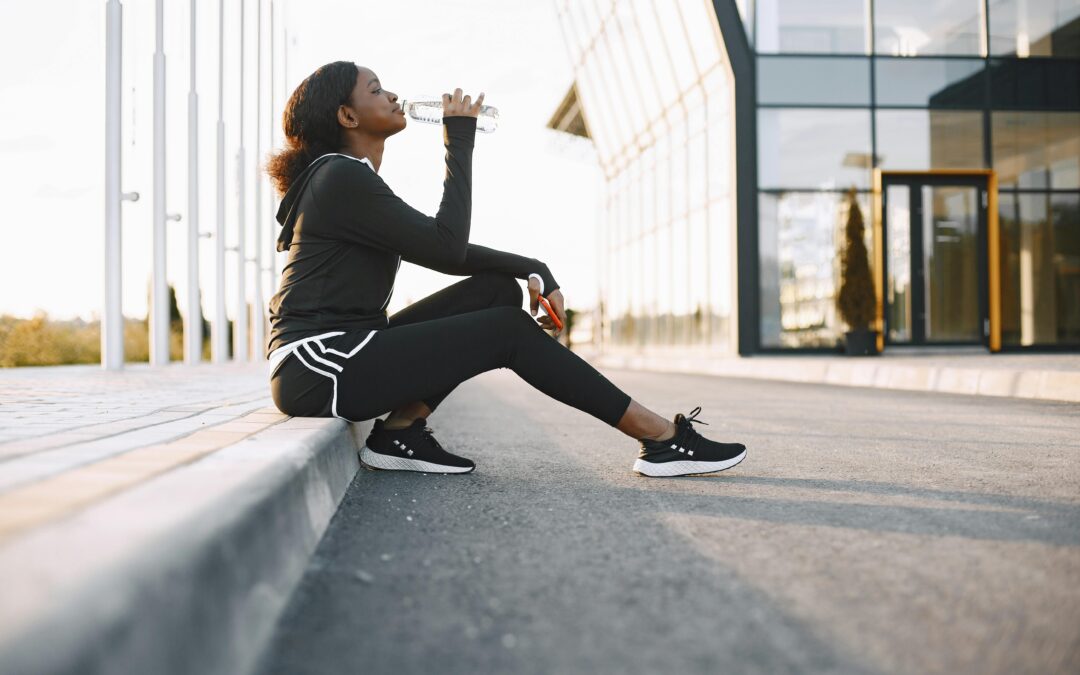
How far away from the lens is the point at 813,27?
655 inches

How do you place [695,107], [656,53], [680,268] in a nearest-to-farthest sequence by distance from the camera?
1. [695,107]
2. [680,268]
3. [656,53]

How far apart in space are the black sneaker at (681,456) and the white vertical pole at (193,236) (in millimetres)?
11464

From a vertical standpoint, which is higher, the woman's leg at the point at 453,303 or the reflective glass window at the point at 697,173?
the reflective glass window at the point at 697,173

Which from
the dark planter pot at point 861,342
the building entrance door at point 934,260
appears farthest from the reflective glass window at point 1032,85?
the dark planter pot at point 861,342

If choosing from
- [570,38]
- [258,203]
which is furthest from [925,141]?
[570,38]

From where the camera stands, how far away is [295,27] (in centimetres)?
2298

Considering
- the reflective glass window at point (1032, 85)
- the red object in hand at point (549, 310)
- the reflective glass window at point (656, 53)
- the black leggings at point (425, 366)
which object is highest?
the reflective glass window at point (656, 53)

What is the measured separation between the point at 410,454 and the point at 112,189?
26.7 ft

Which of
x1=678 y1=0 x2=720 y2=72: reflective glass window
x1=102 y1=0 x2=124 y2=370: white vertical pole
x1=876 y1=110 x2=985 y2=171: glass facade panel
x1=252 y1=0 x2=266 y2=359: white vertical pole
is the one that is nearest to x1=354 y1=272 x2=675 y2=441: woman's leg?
x1=102 y1=0 x2=124 y2=370: white vertical pole

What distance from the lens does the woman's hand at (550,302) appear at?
3.49 metres

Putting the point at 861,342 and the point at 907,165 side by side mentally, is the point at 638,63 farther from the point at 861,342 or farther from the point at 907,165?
the point at 861,342

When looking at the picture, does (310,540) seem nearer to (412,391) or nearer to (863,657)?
(412,391)

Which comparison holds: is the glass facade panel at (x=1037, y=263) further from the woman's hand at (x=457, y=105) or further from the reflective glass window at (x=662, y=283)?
the woman's hand at (x=457, y=105)

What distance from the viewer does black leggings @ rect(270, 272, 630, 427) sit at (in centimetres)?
303
